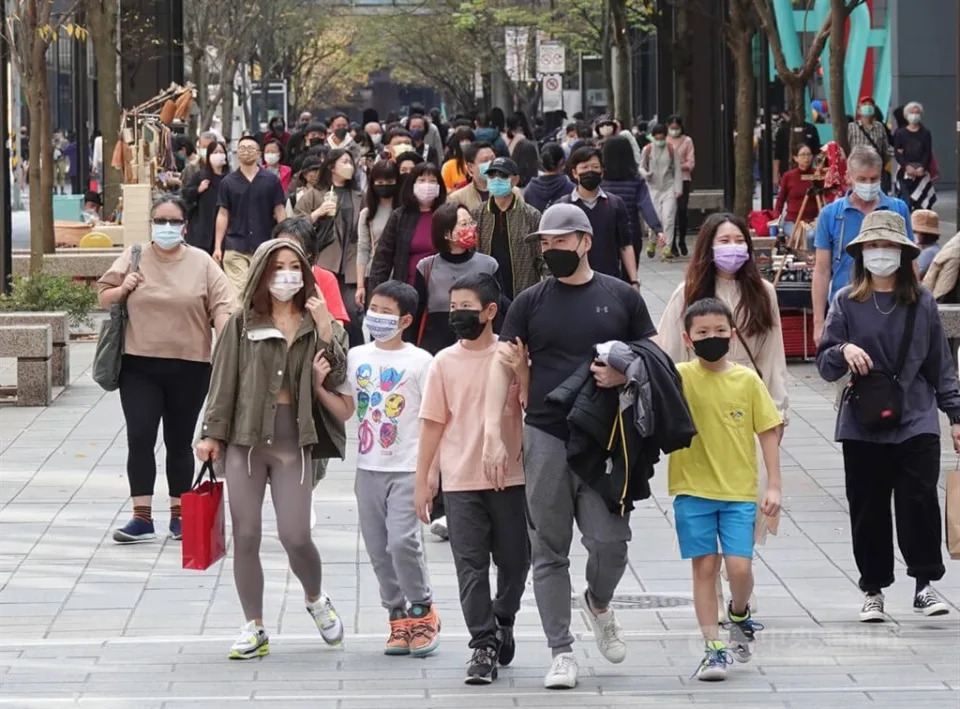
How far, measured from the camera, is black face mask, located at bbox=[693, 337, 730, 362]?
7352mm

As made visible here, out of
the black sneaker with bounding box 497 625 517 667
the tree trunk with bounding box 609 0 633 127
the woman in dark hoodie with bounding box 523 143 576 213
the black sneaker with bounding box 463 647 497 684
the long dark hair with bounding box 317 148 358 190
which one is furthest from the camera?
the tree trunk with bounding box 609 0 633 127

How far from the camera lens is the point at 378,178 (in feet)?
44.5

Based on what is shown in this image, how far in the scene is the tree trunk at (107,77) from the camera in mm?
25625

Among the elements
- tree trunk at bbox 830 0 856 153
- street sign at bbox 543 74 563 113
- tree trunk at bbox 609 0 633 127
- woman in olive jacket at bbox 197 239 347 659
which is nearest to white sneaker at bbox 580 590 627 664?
woman in olive jacket at bbox 197 239 347 659

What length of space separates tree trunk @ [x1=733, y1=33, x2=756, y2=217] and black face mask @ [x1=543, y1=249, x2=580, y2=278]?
1697 cm

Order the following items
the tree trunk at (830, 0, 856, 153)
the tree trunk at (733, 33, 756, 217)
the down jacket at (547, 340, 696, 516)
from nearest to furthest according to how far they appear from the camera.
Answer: the down jacket at (547, 340, 696, 516) → the tree trunk at (830, 0, 856, 153) → the tree trunk at (733, 33, 756, 217)

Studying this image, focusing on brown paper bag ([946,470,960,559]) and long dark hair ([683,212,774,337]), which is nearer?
brown paper bag ([946,470,960,559])

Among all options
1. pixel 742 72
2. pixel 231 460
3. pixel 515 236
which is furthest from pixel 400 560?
pixel 742 72

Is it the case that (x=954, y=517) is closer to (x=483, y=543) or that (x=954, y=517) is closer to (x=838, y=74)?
(x=483, y=543)

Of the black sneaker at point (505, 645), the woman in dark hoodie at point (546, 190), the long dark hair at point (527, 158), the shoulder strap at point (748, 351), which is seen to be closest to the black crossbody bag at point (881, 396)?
the shoulder strap at point (748, 351)

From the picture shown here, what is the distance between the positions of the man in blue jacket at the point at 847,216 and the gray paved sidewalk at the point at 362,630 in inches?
46.8

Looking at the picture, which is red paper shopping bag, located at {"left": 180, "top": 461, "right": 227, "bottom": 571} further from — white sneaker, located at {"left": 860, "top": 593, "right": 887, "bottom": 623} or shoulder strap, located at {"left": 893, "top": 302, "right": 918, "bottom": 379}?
shoulder strap, located at {"left": 893, "top": 302, "right": 918, "bottom": 379}

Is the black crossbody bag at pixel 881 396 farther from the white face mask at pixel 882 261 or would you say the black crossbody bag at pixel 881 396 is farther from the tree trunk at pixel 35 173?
the tree trunk at pixel 35 173

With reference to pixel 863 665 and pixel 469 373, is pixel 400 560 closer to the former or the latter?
pixel 469 373
